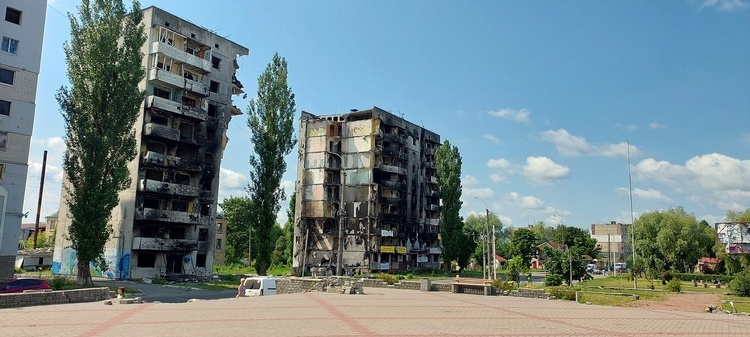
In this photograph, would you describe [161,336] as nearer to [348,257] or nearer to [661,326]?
[661,326]

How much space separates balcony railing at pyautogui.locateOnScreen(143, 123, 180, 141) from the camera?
145ft

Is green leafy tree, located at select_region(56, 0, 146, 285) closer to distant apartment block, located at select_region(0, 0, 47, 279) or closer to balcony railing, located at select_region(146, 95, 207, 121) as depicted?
distant apartment block, located at select_region(0, 0, 47, 279)

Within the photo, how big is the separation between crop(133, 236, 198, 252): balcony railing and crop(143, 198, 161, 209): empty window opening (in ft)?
10.5

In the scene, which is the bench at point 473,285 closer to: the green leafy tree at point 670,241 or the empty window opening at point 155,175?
the empty window opening at point 155,175

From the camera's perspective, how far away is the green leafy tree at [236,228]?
8512 cm

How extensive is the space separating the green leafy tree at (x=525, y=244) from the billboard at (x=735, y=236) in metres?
39.4

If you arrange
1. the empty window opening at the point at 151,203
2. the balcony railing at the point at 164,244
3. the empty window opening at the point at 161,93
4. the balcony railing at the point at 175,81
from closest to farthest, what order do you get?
the balcony railing at the point at 164,244
the balcony railing at the point at 175,81
the empty window opening at the point at 151,203
the empty window opening at the point at 161,93

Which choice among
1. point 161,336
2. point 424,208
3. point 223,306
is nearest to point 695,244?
point 424,208

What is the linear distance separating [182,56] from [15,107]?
1617 centimetres

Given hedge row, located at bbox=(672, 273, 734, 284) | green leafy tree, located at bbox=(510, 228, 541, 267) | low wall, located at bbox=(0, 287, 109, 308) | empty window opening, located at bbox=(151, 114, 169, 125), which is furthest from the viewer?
green leafy tree, located at bbox=(510, 228, 541, 267)

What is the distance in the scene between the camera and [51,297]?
64.1 ft

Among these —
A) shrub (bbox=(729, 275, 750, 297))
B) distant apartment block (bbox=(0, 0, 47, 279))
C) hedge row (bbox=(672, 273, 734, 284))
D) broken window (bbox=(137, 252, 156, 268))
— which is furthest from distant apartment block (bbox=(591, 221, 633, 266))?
distant apartment block (bbox=(0, 0, 47, 279))

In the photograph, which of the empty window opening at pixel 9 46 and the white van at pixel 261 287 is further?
the empty window opening at pixel 9 46

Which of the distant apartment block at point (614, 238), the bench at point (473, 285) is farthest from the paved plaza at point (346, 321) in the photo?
the distant apartment block at point (614, 238)
